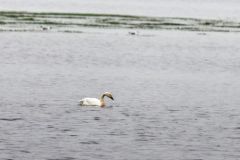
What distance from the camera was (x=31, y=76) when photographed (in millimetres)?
46844

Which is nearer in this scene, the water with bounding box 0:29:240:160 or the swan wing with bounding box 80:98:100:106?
the water with bounding box 0:29:240:160

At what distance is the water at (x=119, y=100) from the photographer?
27.3m

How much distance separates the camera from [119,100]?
38906 mm

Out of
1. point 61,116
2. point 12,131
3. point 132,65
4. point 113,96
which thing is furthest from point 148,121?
point 132,65

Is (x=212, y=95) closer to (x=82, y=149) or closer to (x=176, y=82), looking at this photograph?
(x=176, y=82)

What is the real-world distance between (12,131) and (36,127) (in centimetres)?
119

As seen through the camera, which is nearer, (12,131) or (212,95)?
→ (12,131)

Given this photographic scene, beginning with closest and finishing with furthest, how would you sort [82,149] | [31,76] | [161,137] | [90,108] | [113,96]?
[82,149] < [161,137] < [90,108] < [113,96] < [31,76]

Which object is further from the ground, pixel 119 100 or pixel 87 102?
pixel 119 100

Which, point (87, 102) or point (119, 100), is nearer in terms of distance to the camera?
point (87, 102)

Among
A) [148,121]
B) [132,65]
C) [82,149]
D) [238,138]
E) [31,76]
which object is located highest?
[132,65]

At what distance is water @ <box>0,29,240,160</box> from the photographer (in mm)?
27328

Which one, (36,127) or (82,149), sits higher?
(36,127)

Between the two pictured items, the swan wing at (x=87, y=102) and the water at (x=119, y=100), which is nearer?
the water at (x=119, y=100)
